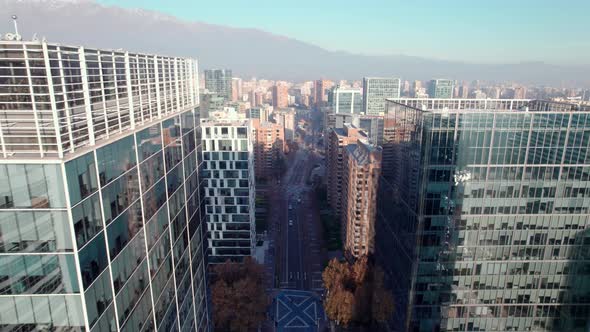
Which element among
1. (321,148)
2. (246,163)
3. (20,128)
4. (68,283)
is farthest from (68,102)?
(321,148)

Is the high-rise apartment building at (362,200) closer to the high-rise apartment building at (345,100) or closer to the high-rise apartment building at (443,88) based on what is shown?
the high-rise apartment building at (345,100)

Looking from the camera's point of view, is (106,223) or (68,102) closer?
(68,102)

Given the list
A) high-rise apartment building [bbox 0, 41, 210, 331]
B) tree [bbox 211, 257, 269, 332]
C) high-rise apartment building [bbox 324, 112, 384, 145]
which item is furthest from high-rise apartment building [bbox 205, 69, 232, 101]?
high-rise apartment building [bbox 0, 41, 210, 331]

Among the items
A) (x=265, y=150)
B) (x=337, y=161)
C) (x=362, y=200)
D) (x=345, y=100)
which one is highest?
(x=345, y=100)

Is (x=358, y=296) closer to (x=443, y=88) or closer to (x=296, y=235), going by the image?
(x=296, y=235)

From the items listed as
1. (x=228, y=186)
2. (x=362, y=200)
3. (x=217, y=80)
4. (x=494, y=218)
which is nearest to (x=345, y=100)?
(x=217, y=80)

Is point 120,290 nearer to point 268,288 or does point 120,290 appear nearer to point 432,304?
point 432,304

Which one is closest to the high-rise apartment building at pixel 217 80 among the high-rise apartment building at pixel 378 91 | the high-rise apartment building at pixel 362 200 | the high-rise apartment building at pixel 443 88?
the high-rise apartment building at pixel 378 91
